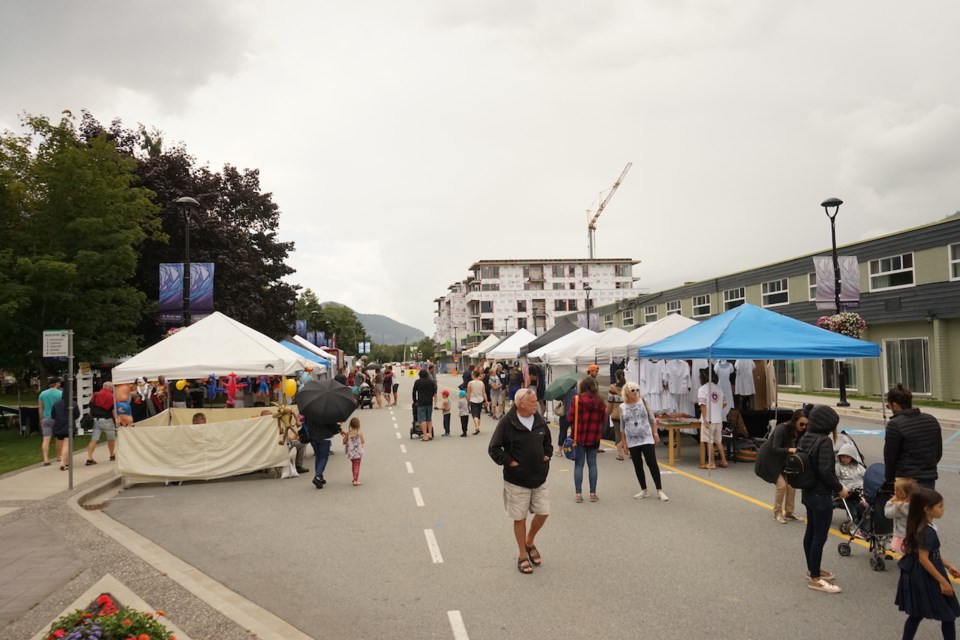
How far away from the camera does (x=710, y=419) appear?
1252cm

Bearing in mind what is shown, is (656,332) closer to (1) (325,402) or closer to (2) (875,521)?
(1) (325,402)

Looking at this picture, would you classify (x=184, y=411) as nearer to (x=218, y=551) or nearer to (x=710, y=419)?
(x=218, y=551)

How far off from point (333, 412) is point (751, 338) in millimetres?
8037

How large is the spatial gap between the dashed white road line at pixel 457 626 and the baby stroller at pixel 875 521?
4.15 metres

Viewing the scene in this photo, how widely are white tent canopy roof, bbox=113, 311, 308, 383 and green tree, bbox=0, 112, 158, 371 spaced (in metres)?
6.91

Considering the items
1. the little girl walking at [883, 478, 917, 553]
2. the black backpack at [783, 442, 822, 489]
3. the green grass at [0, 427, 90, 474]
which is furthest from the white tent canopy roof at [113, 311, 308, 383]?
the little girl walking at [883, 478, 917, 553]

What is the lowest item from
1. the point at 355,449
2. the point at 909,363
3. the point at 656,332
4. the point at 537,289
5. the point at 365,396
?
the point at 365,396

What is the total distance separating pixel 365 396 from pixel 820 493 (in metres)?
27.3

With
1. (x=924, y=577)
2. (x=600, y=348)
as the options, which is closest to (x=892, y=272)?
(x=600, y=348)

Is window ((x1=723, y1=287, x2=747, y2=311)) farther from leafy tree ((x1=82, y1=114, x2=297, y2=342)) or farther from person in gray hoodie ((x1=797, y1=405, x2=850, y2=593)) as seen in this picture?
person in gray hoodie ((x1=797, y1=405, x2=850, y2=593))

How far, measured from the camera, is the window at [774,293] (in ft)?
120

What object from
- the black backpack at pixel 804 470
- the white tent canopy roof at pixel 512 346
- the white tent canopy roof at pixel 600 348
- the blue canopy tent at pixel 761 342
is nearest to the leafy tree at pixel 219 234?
the white tent canopy roof at pixel 512 346

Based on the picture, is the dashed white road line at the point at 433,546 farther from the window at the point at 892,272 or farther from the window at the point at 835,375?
the window at the point at 835,375

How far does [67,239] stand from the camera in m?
20.4
